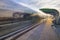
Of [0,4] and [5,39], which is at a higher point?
[0,4]

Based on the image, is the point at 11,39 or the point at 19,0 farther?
the point at 19,0

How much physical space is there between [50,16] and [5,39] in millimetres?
9950

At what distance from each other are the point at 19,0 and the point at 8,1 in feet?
1.70

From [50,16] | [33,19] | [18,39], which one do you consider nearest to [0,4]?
[18,39]

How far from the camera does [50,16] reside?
38.6 ft

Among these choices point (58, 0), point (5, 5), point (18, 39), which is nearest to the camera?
point (18, 39)

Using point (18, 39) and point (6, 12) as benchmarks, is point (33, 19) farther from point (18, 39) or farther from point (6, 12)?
point (18, 39)

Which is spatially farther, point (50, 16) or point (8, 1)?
point (50, 16)

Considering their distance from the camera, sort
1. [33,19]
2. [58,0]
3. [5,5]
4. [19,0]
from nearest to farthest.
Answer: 1. [5,5]
2. [19,0]
3. [58,0]
4. [33,19]

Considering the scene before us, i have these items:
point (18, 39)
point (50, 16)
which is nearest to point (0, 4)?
point (18, 39)

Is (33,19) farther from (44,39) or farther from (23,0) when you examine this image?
(44,39)

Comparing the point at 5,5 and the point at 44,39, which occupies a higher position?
the point at 5,5

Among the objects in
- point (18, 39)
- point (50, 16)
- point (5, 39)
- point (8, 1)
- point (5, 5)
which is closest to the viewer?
point (5, 39)

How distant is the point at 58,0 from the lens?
444 centimetres
